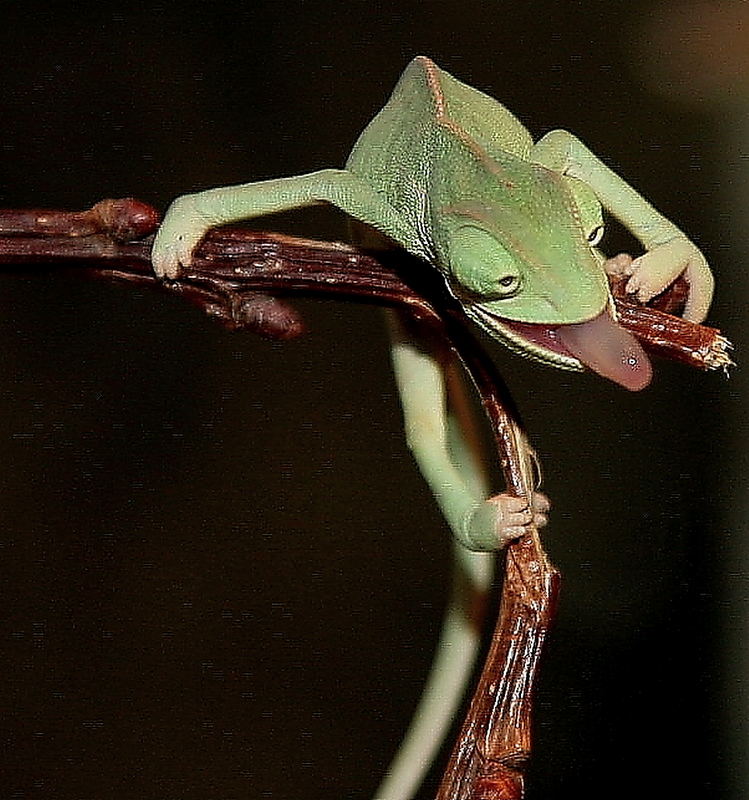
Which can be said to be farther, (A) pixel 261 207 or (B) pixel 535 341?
(A) pixel 261 207

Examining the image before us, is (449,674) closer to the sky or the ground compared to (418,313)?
closer to the ground

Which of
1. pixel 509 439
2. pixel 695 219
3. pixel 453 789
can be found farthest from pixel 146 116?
pixel 453 789

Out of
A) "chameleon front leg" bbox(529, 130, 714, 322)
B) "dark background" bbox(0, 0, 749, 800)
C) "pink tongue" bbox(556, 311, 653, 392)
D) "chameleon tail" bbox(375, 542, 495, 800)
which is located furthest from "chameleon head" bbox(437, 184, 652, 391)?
"dark background" bbox(0, 0, 749, 800)

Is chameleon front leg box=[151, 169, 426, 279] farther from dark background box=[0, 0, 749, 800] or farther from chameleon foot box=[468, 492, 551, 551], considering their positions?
dark background box=[0, 0, 749, 800]

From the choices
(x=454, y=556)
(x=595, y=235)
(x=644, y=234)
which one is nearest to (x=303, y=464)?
(x=454, y=556)

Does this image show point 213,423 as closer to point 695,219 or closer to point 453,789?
point 695,219

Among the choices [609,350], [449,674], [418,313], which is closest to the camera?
[609,350]

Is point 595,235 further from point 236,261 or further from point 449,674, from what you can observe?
point 449,674

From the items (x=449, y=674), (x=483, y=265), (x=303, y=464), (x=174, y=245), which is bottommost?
(x=449, y=674)
